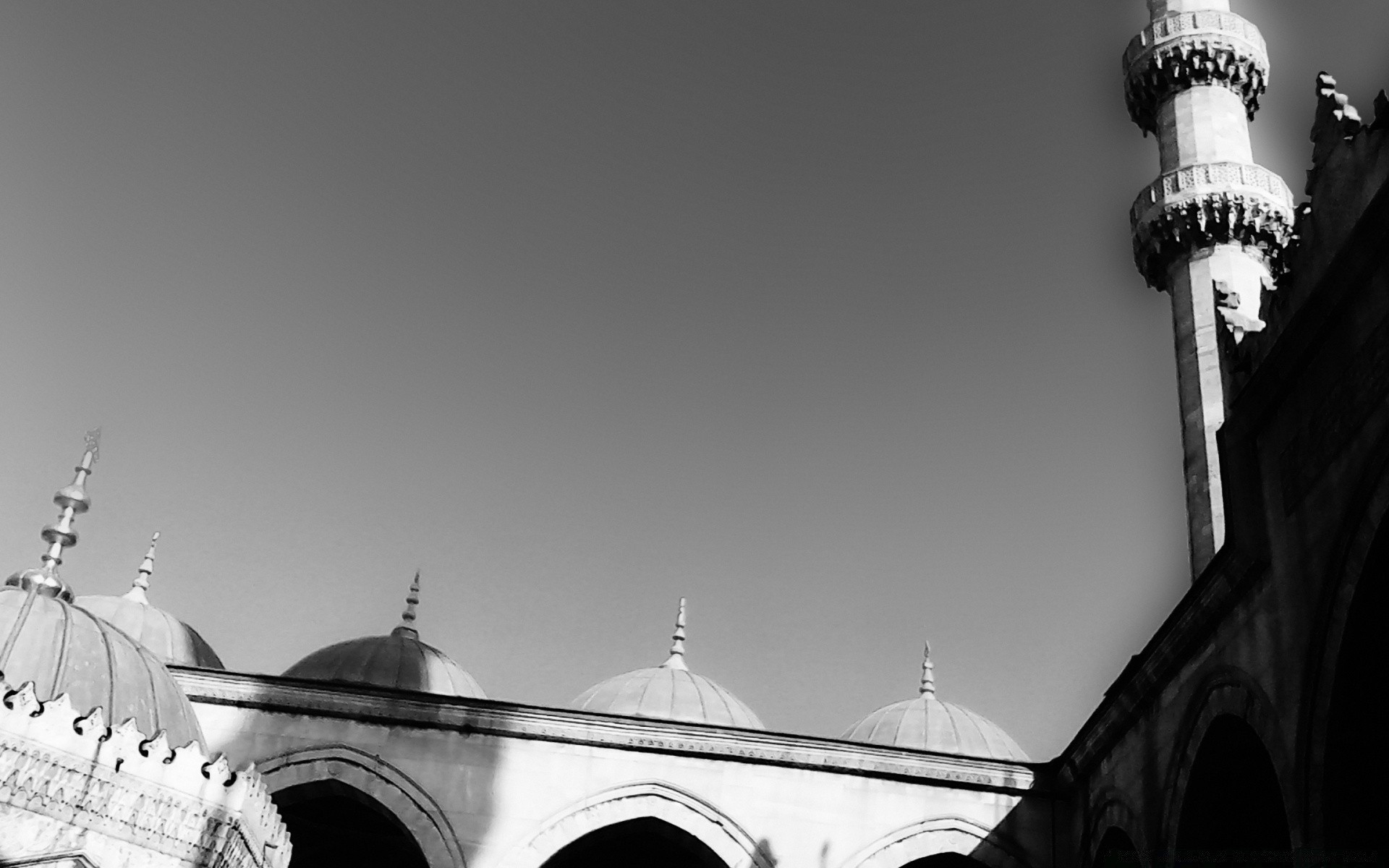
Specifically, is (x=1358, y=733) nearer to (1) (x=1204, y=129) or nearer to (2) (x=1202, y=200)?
(2) (x=1202, y=200)

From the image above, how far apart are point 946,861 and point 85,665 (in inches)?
307

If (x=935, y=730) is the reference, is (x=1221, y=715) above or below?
below

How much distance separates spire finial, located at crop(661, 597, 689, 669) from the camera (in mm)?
19688

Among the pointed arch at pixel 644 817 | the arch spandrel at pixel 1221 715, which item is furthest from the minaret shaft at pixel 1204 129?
the pointed arch at pixel 644 817

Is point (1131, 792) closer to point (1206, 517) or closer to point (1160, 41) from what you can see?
point (1206, 517)

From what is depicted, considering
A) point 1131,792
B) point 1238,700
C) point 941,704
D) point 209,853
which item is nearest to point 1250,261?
point 941,704

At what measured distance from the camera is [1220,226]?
16812 mm

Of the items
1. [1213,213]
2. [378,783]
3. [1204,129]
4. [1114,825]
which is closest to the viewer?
[1114,825]

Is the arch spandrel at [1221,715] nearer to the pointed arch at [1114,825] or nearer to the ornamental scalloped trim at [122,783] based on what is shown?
the pointed arch at [1114,825]

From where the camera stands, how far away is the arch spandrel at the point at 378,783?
39.5 feet

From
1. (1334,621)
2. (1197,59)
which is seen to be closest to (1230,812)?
(1334,621)

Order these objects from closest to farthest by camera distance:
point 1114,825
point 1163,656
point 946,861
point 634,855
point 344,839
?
→ point 1163,656 → point 1114,825 → point 946,861 → point 634,855 → point 344,839

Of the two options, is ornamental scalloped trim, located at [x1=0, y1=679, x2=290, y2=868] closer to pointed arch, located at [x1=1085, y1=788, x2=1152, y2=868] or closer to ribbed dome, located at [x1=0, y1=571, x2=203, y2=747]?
ribbed dome, located at [x1=0, y1=571, x2=203, y2=747]

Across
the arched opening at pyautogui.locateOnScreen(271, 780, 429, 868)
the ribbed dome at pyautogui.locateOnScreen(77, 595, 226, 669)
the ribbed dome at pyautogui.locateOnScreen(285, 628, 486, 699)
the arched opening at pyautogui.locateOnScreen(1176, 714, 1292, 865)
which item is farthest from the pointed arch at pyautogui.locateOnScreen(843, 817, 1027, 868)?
the ribbed dome at pyautogui.locateOnScreen(77, 595, 226, 669)
